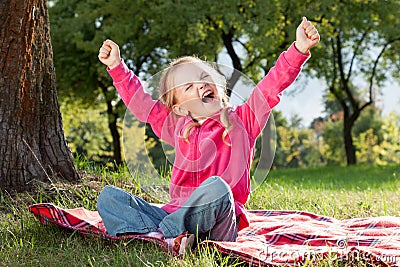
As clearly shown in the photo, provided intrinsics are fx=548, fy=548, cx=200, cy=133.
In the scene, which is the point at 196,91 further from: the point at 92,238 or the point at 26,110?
the point at 26,110

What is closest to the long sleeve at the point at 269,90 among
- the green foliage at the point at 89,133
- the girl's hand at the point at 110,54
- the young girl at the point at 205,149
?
the young girl at the point at 205,149

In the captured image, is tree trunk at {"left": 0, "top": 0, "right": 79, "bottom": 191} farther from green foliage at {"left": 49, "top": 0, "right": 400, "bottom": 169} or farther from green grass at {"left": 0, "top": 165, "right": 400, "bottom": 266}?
green foliage at {"left": 49, "top": 0, "right": 400, "bottom": 169}

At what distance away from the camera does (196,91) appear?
2.52 metres

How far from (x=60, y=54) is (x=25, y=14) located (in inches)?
431

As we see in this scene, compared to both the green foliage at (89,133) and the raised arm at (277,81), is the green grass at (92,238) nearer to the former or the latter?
the raised arm at (277,81)

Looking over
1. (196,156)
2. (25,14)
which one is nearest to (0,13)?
(25,14)

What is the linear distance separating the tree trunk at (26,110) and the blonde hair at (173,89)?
126cm

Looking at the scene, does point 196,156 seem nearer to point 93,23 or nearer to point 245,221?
point 245,221

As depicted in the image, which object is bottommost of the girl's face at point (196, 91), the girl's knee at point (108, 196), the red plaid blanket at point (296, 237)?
the red plaid blanket at point (296, 237)

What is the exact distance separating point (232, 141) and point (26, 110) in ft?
5.75

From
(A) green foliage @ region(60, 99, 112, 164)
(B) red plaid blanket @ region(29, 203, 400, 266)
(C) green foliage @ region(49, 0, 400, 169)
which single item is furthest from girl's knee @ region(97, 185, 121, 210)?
(A) green foliage @ region(60, 99, 112, 164)

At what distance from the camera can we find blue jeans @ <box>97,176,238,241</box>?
94.7 inches

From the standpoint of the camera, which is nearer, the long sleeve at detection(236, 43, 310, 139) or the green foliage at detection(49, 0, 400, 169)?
the long sleeve at detection(236, 43, 310, 139)

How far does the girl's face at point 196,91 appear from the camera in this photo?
8.23 ft
